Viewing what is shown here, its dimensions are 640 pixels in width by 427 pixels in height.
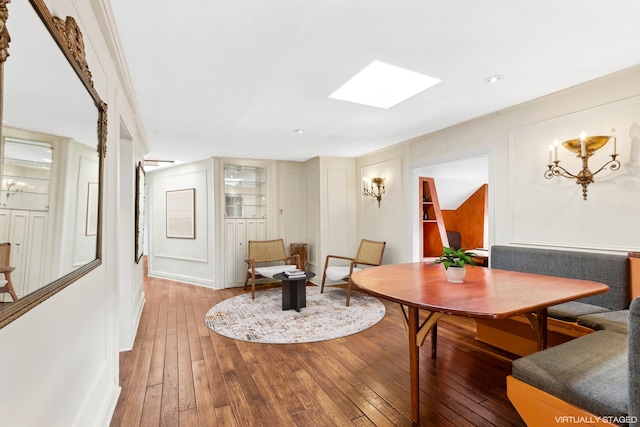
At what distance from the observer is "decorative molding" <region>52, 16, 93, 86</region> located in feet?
3.44

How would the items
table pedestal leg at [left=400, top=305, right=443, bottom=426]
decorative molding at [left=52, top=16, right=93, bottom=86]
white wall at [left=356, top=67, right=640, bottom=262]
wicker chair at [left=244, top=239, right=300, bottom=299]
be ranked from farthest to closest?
1. wicker chair at [left=244, top=239, right=300, bottom=299]
2. white wall at [left=356, top=67, right=640, bottom=262]
3. table pedestal leg at [left=400, top=305, right=443, bottom=426]
4. decorative molding at [left=52, top=16, right=93, bottom=86]

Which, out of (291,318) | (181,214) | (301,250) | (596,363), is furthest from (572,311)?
(181,214)

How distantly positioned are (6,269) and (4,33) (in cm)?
56

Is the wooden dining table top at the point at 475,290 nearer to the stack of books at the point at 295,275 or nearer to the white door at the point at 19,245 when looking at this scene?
the white door at the point at 19,245

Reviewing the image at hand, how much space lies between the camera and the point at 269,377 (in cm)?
238

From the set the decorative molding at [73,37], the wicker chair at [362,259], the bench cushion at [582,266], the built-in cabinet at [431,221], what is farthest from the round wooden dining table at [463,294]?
the built-in cabinet at [431,221]

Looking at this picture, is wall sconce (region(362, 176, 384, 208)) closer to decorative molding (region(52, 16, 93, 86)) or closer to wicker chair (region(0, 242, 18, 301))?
decorative molding (region(52, 16, 93, 86))

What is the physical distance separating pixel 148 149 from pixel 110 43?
122 inches

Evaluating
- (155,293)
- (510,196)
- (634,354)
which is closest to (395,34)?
(634,354)

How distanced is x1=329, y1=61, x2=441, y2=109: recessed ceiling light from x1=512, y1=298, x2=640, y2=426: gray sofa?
214 centimetres

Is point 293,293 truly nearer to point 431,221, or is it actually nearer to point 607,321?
point 431,221

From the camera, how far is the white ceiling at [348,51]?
1.65 metres

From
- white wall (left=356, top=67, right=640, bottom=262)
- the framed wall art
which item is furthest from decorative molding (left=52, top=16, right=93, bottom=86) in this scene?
the framed wall art

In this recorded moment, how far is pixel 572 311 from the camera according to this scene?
7.58 ft
